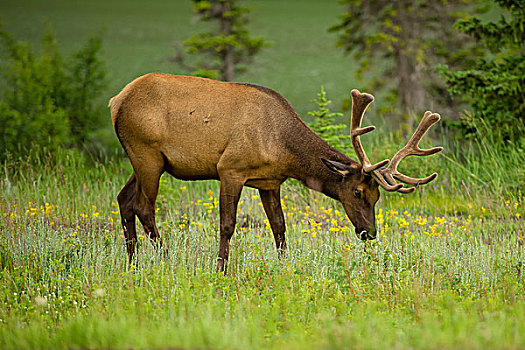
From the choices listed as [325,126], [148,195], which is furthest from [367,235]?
[325,126]

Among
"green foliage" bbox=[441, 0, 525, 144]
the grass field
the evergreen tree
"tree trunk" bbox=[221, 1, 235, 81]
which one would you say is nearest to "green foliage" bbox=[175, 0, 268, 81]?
"tree trunk" bbox=[221, 1, 235, 81]

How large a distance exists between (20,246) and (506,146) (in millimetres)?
8655

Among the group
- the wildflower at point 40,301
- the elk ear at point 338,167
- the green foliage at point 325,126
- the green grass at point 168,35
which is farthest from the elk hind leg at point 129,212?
the green grass at point 168,35

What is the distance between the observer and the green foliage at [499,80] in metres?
10.7

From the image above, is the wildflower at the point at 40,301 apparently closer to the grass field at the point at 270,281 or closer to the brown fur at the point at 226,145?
the grass field at the point at 270,281

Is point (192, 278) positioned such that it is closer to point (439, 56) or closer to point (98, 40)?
point (98, 40)

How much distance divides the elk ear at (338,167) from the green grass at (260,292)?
2.66 feet

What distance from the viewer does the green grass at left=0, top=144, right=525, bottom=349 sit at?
4.32m

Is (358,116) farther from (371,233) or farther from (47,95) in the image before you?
(47,95)

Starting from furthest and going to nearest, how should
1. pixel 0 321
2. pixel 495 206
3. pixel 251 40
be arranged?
pixel 251 40 → pixel 495 206 → pixel 0 321

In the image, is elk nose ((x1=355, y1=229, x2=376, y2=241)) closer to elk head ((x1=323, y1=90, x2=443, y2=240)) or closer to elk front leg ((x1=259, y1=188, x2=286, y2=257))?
elk head ((x1=323, y1=90, x2=443, y2=240))

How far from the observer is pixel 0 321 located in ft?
15.9

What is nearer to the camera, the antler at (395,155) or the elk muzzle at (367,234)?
the antler at (395,155)

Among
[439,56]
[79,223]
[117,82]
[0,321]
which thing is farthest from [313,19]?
[0,321]
